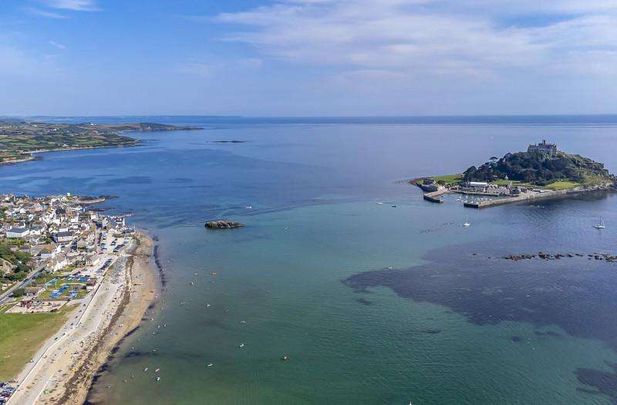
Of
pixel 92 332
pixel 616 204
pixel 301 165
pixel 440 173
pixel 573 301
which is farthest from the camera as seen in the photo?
pixel 301 165

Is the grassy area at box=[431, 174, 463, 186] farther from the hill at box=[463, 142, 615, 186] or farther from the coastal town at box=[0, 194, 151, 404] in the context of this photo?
the coastal town at box=[0, 194, 151, 404]

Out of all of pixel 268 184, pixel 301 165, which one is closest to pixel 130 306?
pixel 268 184

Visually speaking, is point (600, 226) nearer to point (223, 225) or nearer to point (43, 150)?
point (223, 225)

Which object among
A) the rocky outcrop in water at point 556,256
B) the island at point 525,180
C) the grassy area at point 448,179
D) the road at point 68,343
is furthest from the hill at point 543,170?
the road at point 68,343

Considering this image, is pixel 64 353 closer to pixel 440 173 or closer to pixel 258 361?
pixel 258 361

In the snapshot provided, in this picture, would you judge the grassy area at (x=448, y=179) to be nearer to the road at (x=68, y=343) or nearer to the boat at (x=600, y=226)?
the boat at (x=600, y=226)
